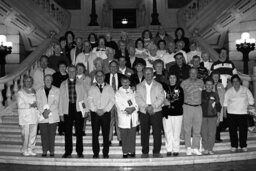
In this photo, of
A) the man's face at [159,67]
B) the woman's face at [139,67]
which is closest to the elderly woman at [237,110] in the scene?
the man's face at [159,67]

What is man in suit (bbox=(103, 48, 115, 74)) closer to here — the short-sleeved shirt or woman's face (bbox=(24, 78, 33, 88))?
woman's face (bbox=(24, 78, 33, 88))

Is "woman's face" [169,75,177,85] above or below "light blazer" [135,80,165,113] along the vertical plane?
above

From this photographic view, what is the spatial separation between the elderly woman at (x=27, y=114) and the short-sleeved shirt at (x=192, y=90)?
3.16 metres

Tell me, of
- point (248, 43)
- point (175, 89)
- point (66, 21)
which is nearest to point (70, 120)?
point (175, 89)

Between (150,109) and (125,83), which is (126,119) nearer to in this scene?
(150,109)

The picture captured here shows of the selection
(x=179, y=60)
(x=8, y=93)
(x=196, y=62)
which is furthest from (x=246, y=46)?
(x=8, y=93)

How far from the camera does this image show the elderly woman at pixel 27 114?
325 inches

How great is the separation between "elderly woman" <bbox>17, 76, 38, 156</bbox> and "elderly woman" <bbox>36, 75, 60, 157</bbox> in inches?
7.0

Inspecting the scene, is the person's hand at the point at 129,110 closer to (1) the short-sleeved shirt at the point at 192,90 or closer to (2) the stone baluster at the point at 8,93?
(1) the short-sleeved shirt at the point at 192,90

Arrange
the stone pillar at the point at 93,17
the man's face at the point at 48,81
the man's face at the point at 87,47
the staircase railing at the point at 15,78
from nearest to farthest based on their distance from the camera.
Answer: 1. the man's face at the point at 48,81
2. the man's face at the point at 87,47
3. the staircase railing at the point at 15,78
4. the stone pillar at the point at 93,17

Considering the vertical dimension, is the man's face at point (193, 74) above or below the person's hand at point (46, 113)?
above

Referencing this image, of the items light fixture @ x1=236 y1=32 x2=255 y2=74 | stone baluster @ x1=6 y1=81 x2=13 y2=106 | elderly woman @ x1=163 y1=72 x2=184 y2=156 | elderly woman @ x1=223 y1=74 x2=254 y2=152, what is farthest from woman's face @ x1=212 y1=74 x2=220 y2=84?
stone baluster @ x1=6 y1=81 x2=13 y2=106

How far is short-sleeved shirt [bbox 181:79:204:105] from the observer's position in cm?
816

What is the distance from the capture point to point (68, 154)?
26.8ft
